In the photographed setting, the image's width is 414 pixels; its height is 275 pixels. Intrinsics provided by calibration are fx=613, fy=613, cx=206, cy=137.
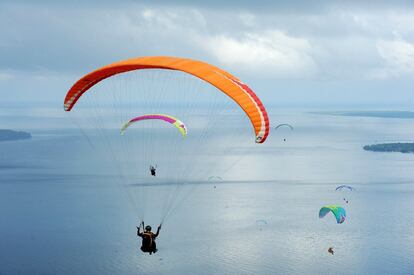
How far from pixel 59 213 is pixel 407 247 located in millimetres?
42913

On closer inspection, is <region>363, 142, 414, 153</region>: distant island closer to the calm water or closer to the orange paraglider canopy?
the calm water

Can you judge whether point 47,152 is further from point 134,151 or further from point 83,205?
point 83,205

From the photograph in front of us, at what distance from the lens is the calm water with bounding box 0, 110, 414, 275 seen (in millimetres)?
56469

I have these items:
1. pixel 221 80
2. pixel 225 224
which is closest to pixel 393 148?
pixel 225 224

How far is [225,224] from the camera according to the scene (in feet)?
230

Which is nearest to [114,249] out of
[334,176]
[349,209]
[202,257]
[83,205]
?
[202,257]

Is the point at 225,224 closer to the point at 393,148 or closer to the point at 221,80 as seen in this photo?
the point at 221,80

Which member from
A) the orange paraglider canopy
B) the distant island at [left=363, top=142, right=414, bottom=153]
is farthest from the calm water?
the orange paraglider canopy

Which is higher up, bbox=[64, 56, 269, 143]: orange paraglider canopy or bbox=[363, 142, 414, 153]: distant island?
bbox=[363, 142, 414, 153]: distant island

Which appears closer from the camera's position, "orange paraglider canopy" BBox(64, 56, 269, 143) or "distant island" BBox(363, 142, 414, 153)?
"orange paraglider canopy" BBox(64, 56, 269, 143)

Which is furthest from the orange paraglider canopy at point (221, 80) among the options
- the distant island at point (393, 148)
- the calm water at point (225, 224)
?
the distant island at point (393, 148)

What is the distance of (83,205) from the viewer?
82938 mm

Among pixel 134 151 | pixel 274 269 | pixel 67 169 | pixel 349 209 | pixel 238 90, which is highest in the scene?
pixel 134 151

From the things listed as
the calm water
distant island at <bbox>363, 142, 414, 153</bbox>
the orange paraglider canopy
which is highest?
distant island at <bbox>363, 142, 414, 153</bbox>
